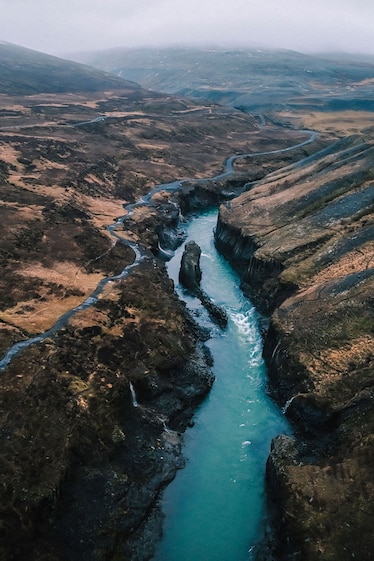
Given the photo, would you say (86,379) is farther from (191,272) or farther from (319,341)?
(191,272)

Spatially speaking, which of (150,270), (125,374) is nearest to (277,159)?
(150,270)

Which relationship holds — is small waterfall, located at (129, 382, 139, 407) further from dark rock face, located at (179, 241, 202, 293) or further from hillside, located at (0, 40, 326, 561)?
dark rock face, located at (179, 241, 202, 293)

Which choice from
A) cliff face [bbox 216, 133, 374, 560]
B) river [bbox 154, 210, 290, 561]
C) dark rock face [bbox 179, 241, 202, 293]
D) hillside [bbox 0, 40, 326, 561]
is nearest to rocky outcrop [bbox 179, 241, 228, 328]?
dark rock face [bbox 179, 241, 202, 293]

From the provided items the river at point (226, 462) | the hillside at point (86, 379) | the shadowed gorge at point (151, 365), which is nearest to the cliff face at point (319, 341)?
the shadowed gorge at point (151, 365)

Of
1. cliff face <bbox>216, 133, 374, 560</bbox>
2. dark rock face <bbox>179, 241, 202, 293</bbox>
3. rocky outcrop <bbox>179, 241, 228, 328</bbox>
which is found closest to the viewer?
cliff face <bbox>216, 133, 374, 560</bbox>

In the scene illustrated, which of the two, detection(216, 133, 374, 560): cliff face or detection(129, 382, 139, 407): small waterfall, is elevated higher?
detection(216, 133, 374, 560): cliff face

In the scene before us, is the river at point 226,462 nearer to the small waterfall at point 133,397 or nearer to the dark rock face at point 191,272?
the small waterfall at point 133,397
